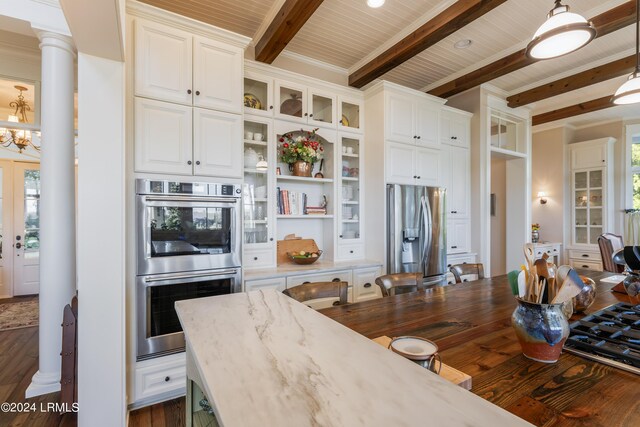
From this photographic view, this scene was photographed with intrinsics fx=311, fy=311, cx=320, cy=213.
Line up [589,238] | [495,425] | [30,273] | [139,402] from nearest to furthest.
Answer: [495,425] → [139,402] → [30,273] → [589,238]

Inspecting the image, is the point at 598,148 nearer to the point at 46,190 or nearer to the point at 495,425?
the point at 495,425

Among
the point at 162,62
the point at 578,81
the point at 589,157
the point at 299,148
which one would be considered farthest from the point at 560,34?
the point at 589,157

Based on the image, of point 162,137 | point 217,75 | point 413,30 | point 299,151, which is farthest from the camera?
point 299,151

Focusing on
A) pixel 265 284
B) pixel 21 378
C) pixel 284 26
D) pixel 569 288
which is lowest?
pixel 21 378

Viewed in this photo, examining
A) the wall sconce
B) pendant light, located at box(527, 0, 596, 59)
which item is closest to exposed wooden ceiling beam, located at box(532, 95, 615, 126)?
the wall sconce

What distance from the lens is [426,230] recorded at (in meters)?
3.44

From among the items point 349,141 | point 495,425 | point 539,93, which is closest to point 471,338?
point 495,425

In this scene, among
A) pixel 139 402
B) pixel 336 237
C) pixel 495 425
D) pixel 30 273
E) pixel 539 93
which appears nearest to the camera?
pixel 495 425

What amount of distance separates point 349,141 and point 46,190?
8.87 feet

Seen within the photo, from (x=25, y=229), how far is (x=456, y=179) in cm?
657

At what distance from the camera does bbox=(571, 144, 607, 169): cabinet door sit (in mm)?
5191

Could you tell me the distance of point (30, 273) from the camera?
16.4 ft

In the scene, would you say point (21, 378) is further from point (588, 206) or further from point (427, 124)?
point (588, 206)

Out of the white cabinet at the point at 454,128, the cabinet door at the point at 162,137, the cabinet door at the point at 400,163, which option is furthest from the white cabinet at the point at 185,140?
the white cabinet at the point at 454,128
